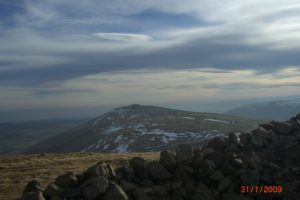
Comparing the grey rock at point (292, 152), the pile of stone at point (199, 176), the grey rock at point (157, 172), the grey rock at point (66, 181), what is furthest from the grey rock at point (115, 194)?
the grey rock at point (292, 152)

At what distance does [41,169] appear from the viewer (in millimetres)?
39875

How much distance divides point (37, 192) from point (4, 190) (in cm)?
779

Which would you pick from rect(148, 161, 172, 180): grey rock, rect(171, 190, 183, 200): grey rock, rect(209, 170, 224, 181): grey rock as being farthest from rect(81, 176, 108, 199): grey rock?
rect(209, 170, 224, 181): grey rock

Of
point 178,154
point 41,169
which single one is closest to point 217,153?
point 178,154

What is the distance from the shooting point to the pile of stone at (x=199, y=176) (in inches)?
923

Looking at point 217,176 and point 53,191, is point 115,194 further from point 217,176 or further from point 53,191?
point 217,176

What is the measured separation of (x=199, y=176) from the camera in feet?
86.2

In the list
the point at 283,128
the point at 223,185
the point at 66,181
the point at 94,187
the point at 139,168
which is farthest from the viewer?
the point at 283,128

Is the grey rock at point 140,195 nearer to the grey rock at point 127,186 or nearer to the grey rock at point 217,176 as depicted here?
the grey rock at point 127,186

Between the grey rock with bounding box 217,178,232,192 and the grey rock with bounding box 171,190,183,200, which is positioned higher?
the grey rock with bounding box 217,178,232,192

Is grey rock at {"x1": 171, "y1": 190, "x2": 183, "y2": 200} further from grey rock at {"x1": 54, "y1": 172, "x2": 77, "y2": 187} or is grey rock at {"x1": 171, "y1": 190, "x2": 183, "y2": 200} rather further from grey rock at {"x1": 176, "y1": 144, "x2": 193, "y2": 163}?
grey rock at {"x1": 54, "y1": 172, "x2": 77, "y2": 187}

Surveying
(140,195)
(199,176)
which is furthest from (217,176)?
(140,195)

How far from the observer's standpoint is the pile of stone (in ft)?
76.9

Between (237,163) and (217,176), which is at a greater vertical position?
(237,163)
